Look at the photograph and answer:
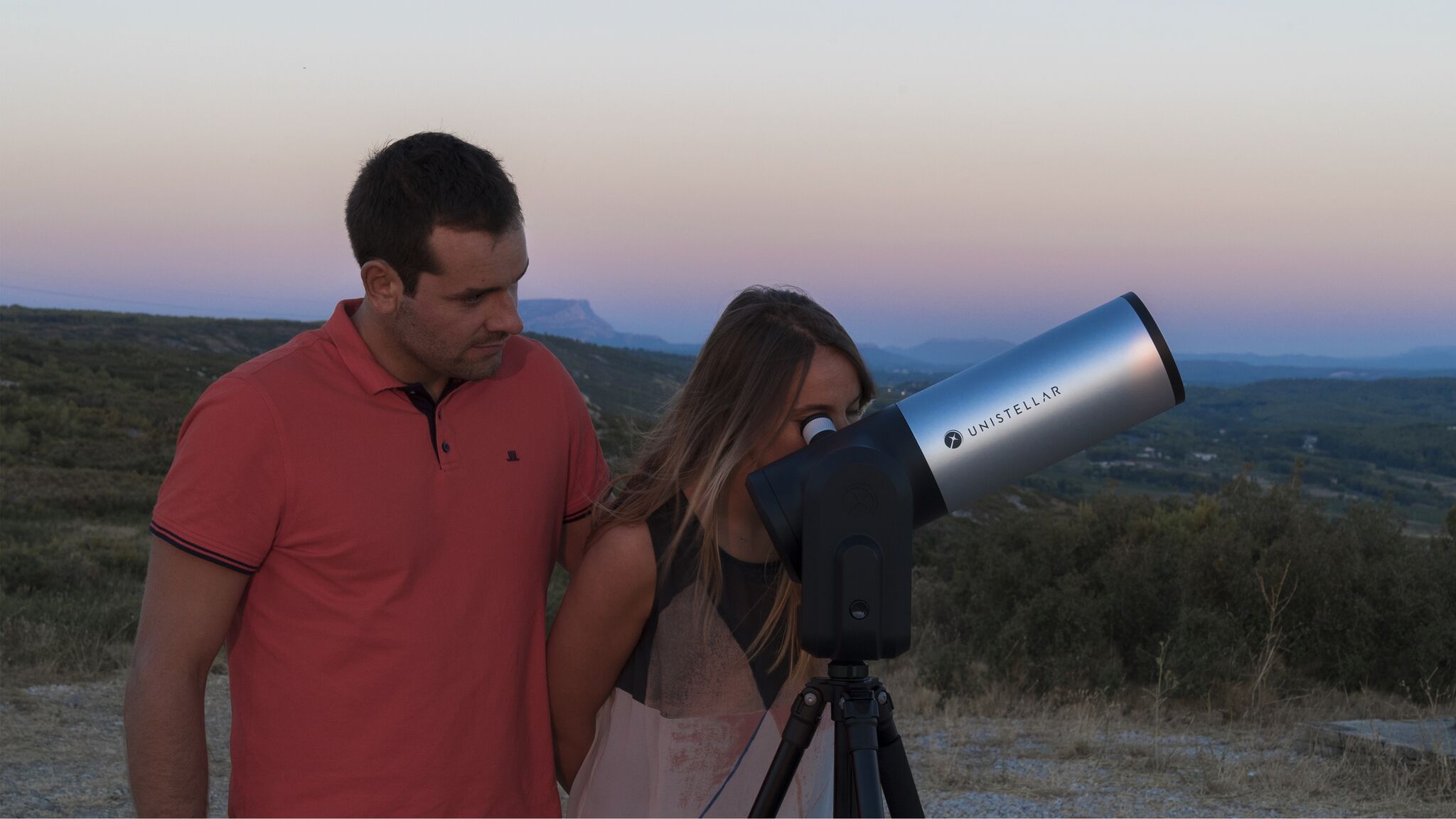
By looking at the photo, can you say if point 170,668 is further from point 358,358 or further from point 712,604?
point 712,604

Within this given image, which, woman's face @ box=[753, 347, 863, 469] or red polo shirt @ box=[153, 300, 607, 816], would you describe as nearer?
red polo shirt @ box=[153, 300, 607, 816]

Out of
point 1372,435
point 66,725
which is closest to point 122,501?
point 66,725

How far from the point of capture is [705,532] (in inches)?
69.3

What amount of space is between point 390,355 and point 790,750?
37.4 inches

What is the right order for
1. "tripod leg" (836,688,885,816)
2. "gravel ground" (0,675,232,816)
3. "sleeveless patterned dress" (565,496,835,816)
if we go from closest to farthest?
"tripod leg" (836,688,885,816), "sleeveless patterned dress" (565,496,835,816), "gravel ground" (0,675,232,816)

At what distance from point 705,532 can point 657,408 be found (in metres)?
0.52

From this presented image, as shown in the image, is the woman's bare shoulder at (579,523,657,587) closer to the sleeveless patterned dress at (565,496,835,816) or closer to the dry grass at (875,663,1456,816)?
the sleeveless patterned dress at (565,496,835,816)

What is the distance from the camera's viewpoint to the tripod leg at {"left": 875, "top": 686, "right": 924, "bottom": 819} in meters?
1.48

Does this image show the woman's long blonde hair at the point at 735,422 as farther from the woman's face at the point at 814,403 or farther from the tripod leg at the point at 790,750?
the tripod leg at the point at 790,750

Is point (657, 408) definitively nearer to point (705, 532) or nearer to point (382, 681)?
point (705, 532)

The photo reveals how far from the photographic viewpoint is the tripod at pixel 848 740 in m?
1.47

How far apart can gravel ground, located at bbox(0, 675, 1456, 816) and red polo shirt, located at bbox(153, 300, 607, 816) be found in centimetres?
317

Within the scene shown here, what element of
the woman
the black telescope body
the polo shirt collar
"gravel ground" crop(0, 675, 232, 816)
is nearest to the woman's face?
the woman

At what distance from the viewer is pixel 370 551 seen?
1.71 meters
